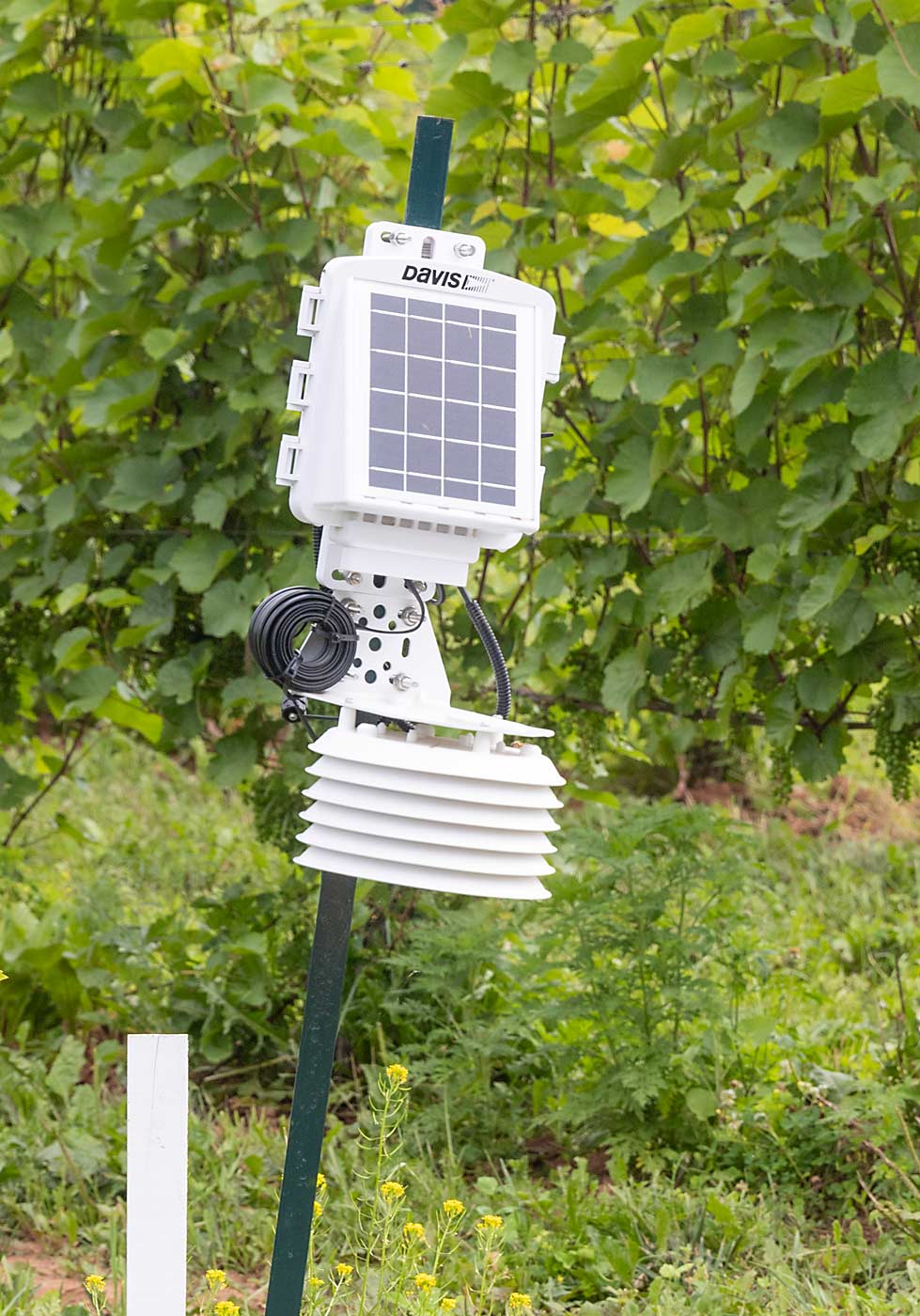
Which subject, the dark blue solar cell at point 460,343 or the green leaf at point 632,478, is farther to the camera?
the green leaf at point 632,478

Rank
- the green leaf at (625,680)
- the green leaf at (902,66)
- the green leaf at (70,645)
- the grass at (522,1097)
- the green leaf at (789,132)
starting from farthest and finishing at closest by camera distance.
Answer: the green leaf at (70,645) → the green leaf at (625,680) → the green leaf at (789,132) → the grass at (522,1097) → the green leaf at (902,66)

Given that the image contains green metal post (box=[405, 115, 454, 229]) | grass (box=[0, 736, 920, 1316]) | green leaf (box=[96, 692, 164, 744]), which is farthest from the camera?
green leaf (box=[96, 692, 164, 744])

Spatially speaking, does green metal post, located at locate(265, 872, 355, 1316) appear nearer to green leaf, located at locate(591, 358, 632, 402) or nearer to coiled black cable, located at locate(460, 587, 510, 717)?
coiled black cable, located at locate(460, 587, 510, 717)

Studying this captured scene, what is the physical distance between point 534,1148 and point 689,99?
6.49 feet

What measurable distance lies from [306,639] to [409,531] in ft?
0.51

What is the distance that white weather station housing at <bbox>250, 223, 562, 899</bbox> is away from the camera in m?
1.47

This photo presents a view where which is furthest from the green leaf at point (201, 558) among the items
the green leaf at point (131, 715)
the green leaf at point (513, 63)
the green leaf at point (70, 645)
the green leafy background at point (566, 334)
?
the green leaf at point (513, 63)

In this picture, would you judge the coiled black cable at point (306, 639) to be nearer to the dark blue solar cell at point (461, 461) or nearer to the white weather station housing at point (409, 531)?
the white weather station housing at point (409, 531)

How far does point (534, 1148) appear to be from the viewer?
2893 mm

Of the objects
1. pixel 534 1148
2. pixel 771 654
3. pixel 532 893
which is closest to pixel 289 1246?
pixel 532 893

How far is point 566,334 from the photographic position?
2.88 meters

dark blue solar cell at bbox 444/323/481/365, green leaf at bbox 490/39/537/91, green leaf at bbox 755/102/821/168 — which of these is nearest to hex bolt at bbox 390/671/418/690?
dark blue solar cell at bbox 444/323/481/365

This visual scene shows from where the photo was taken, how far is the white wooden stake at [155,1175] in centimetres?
148

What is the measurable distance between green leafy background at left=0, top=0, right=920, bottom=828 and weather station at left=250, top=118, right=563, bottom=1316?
38.6 inches
